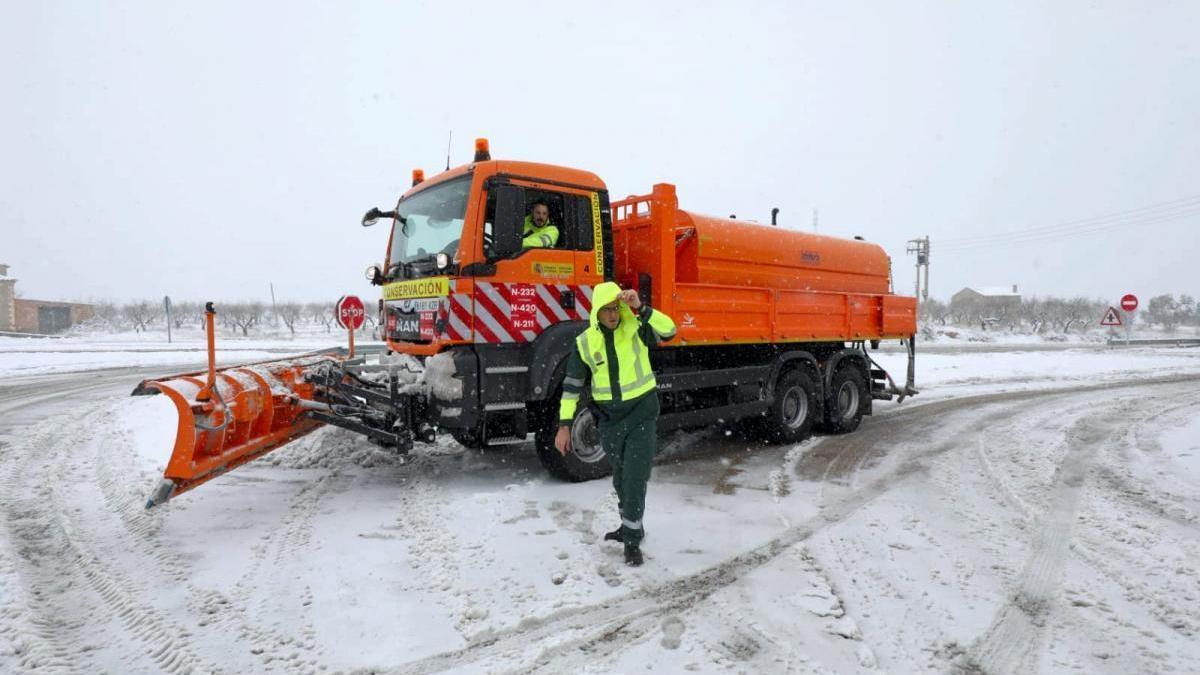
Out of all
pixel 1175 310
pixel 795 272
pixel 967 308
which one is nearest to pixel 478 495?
pixel 795 272

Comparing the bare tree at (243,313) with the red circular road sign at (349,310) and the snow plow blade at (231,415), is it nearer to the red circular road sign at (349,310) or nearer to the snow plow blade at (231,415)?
the red circular road sign at (349,310)

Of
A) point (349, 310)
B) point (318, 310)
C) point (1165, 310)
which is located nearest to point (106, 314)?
point (318, 310)

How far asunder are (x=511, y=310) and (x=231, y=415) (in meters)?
2.16

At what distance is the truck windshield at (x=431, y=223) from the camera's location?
5301 millimetres

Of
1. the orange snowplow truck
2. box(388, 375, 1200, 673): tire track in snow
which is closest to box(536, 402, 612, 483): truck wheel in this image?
the orange snowplow truck

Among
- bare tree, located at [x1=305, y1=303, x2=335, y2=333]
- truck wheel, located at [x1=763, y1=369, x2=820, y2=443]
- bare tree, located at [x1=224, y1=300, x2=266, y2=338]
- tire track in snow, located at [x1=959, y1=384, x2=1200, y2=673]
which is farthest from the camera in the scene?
bare tree, located at [x1=305, y1=303, x2=335, y2=333]

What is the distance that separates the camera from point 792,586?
356 cm

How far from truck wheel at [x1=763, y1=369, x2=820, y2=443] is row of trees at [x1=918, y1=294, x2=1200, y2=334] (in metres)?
47.6

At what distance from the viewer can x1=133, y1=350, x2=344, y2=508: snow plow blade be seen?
4199mm

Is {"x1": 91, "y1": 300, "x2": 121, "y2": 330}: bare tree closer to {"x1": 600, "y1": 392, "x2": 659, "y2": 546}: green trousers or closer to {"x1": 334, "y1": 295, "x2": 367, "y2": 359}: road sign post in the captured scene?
{"x1": 334, "y1": 295, "x2": 367, "y2": 359}: road sign post

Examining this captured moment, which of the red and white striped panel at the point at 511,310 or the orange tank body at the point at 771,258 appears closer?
the red and white striped panel at the point at 511,310

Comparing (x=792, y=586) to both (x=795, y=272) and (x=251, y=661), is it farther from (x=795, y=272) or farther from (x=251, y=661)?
(x=795, y=272)

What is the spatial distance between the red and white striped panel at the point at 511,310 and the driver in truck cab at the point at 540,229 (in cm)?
36

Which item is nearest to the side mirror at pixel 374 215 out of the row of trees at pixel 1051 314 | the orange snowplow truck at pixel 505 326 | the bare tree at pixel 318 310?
the orange snowplow truck at pixel 505 326
